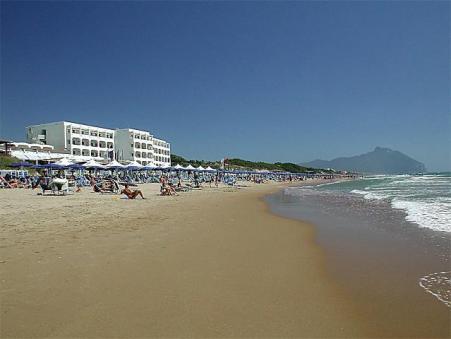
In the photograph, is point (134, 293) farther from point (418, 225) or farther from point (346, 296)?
point (418, 225)

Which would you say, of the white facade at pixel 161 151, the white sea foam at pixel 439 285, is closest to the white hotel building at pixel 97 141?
the white facade at pixel 161 151

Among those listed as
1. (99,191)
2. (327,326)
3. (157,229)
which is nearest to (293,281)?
(327,326)

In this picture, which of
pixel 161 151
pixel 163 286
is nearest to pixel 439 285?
pixel 163 286

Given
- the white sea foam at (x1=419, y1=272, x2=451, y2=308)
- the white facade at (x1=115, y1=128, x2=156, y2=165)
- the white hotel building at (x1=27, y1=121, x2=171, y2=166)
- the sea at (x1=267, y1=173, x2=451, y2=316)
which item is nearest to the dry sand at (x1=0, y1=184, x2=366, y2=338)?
the sea at (x1=267, y1=173, x2=451, y2=316)

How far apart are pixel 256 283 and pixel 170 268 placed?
1.21 meters

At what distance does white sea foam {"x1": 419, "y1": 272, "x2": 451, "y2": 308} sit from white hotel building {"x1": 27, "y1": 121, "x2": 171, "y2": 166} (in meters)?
44.8

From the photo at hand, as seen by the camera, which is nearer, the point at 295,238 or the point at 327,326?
the point at 327,326

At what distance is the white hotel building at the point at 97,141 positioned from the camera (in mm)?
50500

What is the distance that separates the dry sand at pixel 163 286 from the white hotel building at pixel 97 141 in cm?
4162

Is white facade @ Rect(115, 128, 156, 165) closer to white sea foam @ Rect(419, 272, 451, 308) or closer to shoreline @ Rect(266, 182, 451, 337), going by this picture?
shoreline @ Rect(266, 182, 451, 337)

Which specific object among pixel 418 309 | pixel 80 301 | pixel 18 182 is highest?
pixel 18 182

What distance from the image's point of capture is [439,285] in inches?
159

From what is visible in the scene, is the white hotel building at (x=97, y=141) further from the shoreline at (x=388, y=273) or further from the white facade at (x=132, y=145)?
the shoreline at (x=388, y=273)

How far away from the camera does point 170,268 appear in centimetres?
448
